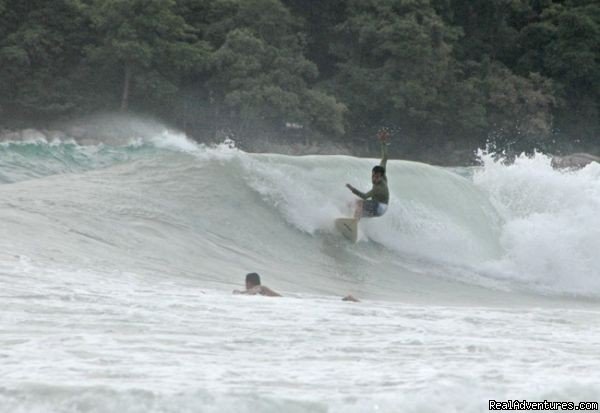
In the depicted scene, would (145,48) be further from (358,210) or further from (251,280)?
(251,280)

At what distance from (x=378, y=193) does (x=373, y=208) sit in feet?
0.93

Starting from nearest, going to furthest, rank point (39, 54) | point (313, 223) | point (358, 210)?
point (358, 210)
point (313, 223)
point (39, 54)

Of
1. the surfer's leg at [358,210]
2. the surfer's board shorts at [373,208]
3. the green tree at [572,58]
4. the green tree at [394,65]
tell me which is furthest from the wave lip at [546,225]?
the green tree at [572,58]

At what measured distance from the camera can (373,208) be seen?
47.8ft

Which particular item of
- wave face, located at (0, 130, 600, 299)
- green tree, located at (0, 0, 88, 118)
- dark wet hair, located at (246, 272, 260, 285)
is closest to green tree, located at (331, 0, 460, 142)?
green tree, located at (0, 0, 88, 118)

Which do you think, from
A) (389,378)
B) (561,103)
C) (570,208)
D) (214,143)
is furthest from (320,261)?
(561,103)

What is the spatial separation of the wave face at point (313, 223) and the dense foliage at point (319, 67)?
17957 millimetres

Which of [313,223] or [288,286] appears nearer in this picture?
[288,286]

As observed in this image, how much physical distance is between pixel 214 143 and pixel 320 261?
21.9 meters

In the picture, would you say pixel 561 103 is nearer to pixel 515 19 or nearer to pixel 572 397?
pixel 515 19

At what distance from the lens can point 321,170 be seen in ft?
54.6

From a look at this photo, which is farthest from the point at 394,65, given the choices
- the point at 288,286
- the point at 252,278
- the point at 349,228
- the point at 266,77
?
the point at 252,278

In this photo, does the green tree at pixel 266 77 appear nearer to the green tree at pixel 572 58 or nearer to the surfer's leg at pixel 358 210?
the green tree at pixel 572 58

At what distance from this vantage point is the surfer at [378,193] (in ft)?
46.6
